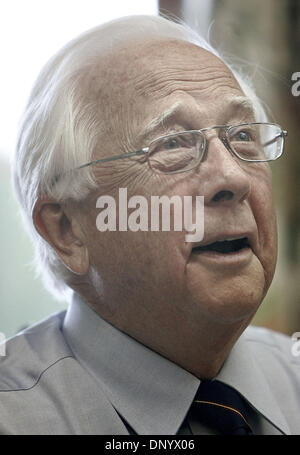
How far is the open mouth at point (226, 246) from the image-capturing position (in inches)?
40.1

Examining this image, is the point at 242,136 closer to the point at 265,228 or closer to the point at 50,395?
the point at 265,228

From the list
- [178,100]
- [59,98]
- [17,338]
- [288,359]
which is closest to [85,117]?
[59,98]

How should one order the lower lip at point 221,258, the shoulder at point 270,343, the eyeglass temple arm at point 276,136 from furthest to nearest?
1. the shoulder at point 270,343
2. the eyeglass temple arm at point 276,136
3. the lower lip at point 221,258

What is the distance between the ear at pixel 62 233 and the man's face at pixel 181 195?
0.11 ft

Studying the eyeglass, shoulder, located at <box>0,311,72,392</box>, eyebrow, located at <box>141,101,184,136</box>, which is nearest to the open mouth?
the eyeglass

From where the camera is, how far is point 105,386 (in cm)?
110

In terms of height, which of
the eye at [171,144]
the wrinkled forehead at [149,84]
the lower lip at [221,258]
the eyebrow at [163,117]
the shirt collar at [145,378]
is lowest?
the shirt collar at [145,378]

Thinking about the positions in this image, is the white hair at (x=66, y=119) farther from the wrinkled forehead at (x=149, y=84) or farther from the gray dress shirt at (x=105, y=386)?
the gray dress shirt at (x=105, y=386)

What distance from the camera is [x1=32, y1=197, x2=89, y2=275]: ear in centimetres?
114

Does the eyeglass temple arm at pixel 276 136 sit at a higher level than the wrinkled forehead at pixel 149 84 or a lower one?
lower

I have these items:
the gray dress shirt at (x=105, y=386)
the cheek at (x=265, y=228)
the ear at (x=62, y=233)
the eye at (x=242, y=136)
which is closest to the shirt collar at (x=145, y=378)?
the gray dress shirt at (x=105, y=386)

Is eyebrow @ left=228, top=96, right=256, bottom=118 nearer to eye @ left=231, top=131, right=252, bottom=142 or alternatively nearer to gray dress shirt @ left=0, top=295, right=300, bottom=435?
eye @ left=231, top=131, right=252, bottom=142

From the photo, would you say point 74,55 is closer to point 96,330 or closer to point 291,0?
point 96,330

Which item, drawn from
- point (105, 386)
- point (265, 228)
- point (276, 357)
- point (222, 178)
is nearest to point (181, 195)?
point (222, 178)
